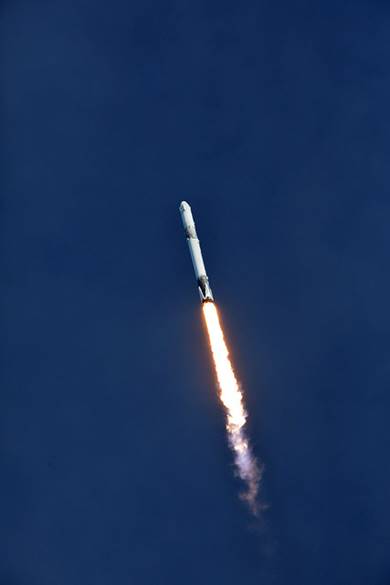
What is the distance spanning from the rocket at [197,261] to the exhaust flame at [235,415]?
33.0 ft

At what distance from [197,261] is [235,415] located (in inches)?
1140

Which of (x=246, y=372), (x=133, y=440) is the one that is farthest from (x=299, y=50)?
(x=133, y=440)

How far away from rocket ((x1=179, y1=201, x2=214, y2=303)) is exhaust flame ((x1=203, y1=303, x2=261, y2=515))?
10.1 metres

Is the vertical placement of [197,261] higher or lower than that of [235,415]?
higher

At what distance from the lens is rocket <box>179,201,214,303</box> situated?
118938mm

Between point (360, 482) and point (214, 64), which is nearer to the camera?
point (360, 482)

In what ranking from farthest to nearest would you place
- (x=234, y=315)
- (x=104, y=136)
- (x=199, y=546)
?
(x=104, y=136), (x=234, y=315), (x=199, y=546)

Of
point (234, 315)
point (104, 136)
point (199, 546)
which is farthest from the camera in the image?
point (104, 136)

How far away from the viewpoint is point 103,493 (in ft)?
427

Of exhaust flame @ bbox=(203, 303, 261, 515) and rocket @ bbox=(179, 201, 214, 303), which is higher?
rocket @ bbox=(179, 201, 214, 303)

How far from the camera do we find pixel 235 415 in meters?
132

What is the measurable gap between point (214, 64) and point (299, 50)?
17126 millimetres

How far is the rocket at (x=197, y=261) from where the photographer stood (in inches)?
4683

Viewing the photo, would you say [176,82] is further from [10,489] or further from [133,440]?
[10,489]
